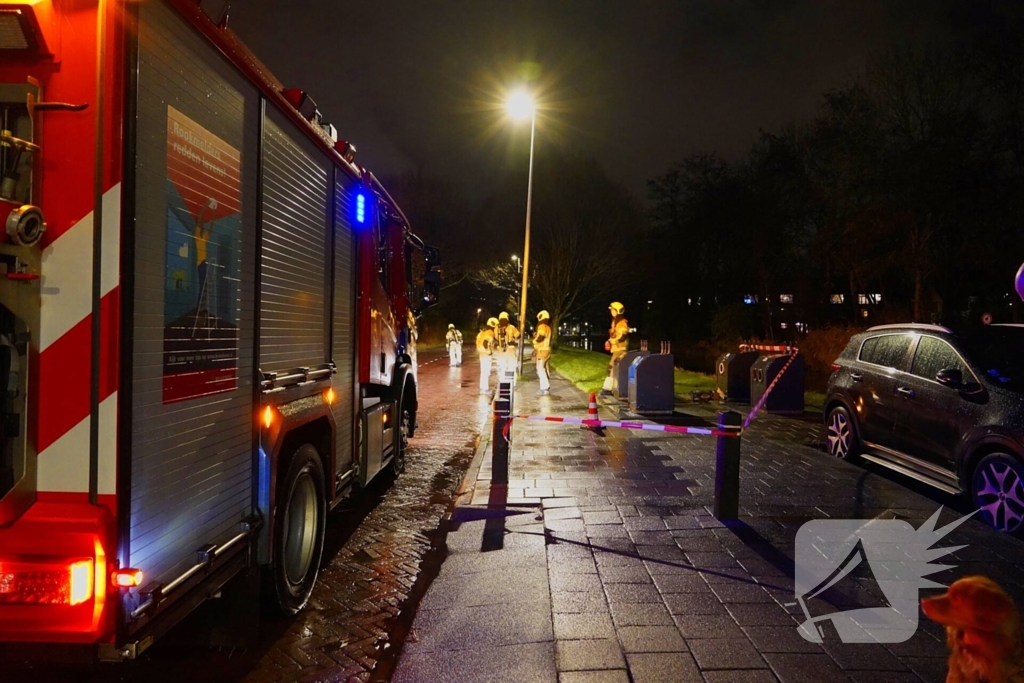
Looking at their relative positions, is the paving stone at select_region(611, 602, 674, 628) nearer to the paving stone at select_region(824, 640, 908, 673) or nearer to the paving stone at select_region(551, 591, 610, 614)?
the paving stone at select_region(551, 591, 610, 614)

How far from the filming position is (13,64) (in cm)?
258

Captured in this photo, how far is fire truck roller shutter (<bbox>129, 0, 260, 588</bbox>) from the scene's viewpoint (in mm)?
2678

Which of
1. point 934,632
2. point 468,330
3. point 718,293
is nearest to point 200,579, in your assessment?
point 934,632

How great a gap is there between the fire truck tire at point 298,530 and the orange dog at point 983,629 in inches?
127

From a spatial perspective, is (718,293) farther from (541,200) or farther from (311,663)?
(311,663)

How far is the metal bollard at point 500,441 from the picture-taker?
708cm

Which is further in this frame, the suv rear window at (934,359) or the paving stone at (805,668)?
the suv rear window at (934,359)

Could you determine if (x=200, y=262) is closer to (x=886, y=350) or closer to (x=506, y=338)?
(x=886, y=350)

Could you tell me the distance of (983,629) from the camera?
214cm

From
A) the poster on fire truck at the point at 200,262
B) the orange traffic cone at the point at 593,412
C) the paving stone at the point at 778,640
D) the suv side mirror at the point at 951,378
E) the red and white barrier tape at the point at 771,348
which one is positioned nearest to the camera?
the poster on fire truck at the point at 200,262

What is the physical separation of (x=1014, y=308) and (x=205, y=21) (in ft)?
82.7

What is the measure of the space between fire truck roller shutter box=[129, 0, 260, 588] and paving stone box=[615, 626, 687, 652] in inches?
83.9

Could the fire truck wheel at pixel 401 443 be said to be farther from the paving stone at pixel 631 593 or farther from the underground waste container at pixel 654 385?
the underground waste container at pixel 654 385

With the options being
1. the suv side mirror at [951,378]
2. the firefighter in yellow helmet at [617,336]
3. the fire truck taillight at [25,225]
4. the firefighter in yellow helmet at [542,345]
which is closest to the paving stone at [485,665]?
the fire truck taillight at [25,225]
